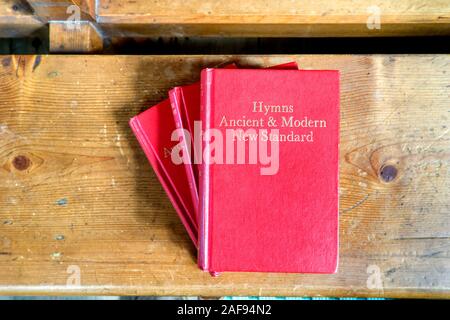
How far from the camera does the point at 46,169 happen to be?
90 cm

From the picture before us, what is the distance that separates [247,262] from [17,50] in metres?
1.02

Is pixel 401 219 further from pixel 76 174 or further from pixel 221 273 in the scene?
pixel 76 174

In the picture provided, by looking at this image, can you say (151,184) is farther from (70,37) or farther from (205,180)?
(70,37)

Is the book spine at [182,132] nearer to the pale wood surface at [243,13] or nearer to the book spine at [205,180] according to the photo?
the book spine at [205,180]

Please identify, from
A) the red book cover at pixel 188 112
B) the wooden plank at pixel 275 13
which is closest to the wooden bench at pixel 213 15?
the wooden plank at pixel 275 13

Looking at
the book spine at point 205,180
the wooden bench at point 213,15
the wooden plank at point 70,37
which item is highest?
the wooden bench at point 213,15

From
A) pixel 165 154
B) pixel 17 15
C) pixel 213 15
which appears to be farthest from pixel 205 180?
pixel 17 15

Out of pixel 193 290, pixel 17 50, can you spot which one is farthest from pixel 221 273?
pixel 17 50

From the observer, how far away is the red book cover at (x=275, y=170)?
80 centimetres

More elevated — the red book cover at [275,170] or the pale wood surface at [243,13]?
the pale wood surface at [243,13]

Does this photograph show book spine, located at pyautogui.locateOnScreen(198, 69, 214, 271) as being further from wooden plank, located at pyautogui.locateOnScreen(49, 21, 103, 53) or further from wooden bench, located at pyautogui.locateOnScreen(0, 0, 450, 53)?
wooden plank, located at pyautogui.locateOnScreen(49, 21, 103, 53)

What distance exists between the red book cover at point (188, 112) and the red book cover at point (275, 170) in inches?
1.8

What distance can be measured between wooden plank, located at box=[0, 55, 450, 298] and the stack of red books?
0.32ft

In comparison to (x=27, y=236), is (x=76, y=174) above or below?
above
